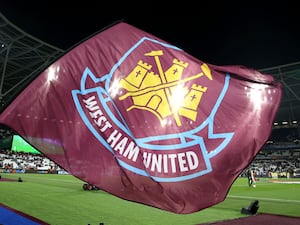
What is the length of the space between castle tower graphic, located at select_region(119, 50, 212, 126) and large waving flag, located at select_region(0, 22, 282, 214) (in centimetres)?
1

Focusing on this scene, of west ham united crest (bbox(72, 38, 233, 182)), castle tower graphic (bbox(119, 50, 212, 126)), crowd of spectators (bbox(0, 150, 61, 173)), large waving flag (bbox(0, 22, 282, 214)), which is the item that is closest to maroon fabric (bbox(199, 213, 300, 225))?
large waving flag (bbox(0, 22, 282, 214))

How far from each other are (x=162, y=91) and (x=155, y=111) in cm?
27

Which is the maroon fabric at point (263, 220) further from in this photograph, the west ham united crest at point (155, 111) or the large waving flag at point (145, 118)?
the west ham united crest at point (155, 111)

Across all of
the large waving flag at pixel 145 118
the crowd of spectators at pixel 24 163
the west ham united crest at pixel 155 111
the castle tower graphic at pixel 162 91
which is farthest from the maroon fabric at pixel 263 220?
the crowd of spectators at pixel 24 163

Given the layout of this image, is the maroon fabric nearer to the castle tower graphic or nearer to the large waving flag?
the large waving flag

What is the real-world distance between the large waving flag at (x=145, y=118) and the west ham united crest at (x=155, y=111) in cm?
1

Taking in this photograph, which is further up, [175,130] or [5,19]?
[5,19]

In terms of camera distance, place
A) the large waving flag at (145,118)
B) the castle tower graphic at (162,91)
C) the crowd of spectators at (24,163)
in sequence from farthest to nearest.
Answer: the crowd of spectators at (24,163)
the castle tower graphic at (162,91)
the large waving flag at (145,118)

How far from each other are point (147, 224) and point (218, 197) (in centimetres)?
524

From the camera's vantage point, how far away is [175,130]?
3617 millimetres

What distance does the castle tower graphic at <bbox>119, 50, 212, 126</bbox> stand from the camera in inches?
143

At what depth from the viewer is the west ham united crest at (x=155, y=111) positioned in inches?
132

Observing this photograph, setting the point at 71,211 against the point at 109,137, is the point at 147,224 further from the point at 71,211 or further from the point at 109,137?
the point at 109,137

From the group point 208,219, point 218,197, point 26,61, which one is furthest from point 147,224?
point 26,61
